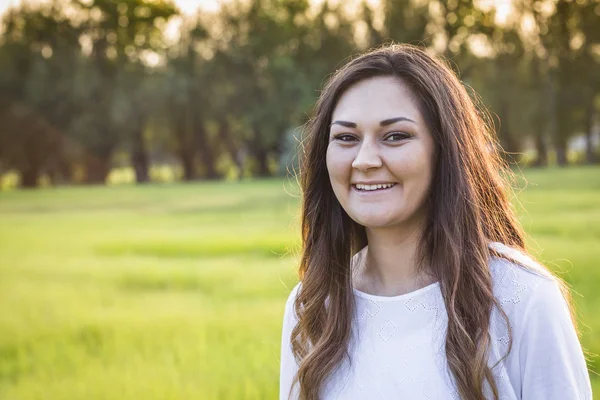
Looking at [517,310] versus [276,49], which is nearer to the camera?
[517,310]

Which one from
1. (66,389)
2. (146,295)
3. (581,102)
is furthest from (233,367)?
(581,102)

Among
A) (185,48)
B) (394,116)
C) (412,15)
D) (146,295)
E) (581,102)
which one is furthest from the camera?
(185,48)

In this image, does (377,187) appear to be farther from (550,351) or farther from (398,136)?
(550,351)

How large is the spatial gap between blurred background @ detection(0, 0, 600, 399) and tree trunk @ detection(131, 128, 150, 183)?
5 cm

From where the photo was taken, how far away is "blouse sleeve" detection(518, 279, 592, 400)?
1.40 m

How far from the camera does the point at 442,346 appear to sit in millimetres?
1551

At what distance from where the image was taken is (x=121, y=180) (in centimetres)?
1574

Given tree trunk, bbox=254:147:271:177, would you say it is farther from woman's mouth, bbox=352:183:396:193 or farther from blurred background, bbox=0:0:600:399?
woman's mouth, bbox=352:183:396:193

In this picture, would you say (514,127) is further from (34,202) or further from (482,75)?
(34,202)

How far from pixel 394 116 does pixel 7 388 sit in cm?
436

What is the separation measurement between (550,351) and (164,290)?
6.17 meters

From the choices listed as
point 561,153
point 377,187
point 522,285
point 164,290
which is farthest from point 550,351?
point 561,153

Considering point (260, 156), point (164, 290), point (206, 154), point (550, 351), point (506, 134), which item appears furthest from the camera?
point (206, 154)

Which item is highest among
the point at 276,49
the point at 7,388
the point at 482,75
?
the point at 276,49
